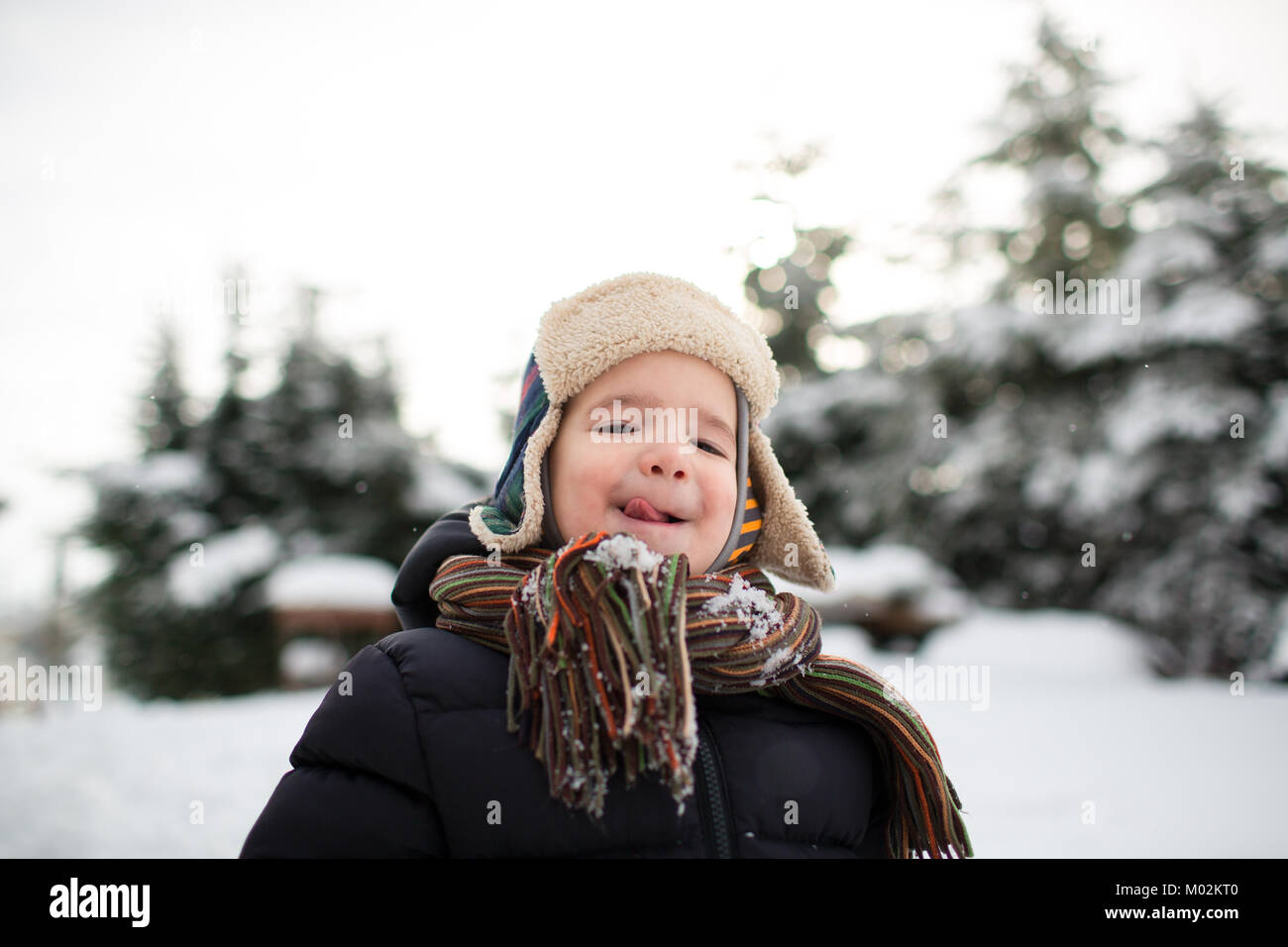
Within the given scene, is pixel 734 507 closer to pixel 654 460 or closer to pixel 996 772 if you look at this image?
pixel 654 460

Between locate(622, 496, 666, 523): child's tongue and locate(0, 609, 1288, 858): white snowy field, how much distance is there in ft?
5.63

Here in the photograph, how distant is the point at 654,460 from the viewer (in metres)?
1.27

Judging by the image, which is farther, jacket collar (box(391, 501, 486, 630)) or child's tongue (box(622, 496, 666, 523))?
jacket collar (box(391, 501, 486, 630))

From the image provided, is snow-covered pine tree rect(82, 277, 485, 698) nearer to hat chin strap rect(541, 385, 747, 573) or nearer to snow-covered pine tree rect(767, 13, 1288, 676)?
snow-covered pine tree rect(767, 13, 1288, 676)

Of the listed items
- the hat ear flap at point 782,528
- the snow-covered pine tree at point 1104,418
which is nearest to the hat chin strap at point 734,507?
the hat ear flap at point 782,528

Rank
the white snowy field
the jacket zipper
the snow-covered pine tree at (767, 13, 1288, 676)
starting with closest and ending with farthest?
the jacket zipper < the white snowy field < the snow-covered pine tree at (767, 13, 1288, 676)

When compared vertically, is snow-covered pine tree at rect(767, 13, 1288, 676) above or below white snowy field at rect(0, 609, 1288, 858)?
above

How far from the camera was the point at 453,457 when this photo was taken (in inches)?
462

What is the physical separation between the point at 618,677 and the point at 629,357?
0.58 meters

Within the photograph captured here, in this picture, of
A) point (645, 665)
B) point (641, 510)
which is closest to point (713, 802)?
point (645, 665)

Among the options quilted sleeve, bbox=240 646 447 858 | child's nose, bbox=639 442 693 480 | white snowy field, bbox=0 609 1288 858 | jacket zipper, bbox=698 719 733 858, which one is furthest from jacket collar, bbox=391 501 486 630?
white snowy field, bbox=0 609 1288 858

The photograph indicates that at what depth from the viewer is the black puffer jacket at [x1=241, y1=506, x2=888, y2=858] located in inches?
44.2
